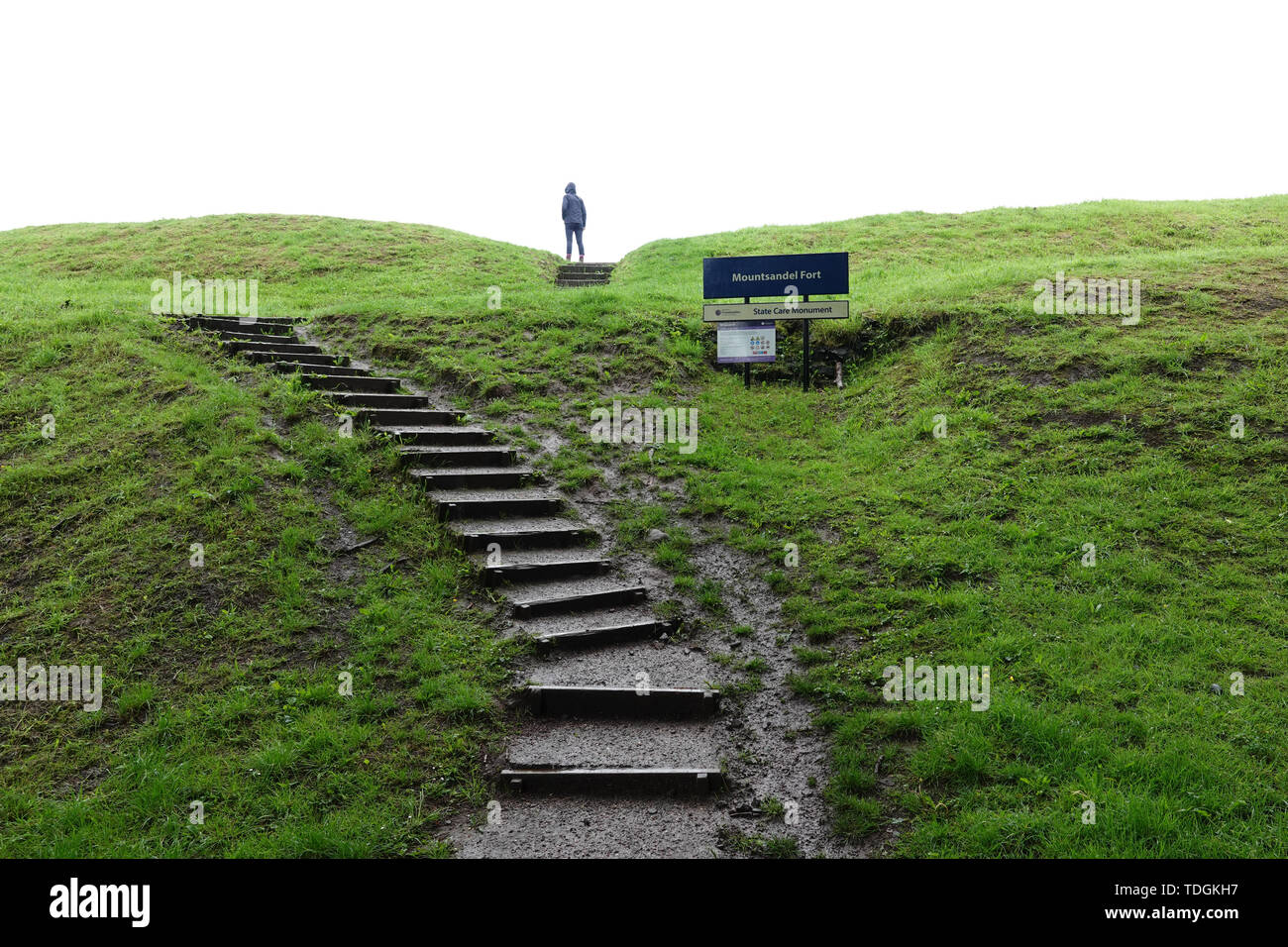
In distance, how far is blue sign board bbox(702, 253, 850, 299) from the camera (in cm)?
1169

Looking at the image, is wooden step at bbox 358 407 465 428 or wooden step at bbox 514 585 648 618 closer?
wooden step at bbox 514 585 648 618

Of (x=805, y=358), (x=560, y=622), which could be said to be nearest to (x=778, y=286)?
(x=805, y=358)

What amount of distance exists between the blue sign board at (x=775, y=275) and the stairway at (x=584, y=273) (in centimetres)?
897

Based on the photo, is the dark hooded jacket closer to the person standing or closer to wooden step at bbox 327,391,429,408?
the person standing

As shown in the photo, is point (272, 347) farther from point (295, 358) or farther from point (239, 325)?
point (239, 325)

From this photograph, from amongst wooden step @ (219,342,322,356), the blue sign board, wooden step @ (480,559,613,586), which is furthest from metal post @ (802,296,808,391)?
wooden step @ (219,342,322,356)

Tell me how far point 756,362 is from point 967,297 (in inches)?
161

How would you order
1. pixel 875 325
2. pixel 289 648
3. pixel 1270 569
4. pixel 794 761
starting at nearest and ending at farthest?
pixel 794 761 → pixel 289 648 → pixel 1270 569 → pixel 875 325

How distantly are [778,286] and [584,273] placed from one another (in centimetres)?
1058

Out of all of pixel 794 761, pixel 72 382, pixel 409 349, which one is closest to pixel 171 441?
pixel 72 382

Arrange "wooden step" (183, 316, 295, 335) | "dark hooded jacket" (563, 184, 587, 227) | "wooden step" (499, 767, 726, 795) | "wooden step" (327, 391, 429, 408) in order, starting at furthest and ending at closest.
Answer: "dark hooded jacket" (563, 184, 587, 227), "wooden step" (183, 316, 295, 335), "wooden step" (327, 391, 429, 408), "wooden step" (499, 767, 726, 795)
